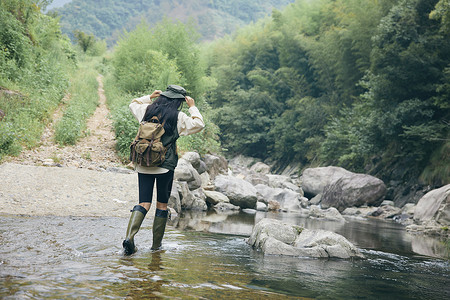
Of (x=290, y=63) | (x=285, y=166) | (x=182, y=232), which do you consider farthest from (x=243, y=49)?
(x=182, y=232)

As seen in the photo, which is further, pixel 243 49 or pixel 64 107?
pixel 243 49

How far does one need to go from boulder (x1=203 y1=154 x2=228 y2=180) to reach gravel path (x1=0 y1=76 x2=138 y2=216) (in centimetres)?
366

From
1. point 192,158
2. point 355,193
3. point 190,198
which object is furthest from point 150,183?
point 355,193

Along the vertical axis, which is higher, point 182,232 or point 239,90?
point 239,90

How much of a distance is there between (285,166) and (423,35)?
56.2ft

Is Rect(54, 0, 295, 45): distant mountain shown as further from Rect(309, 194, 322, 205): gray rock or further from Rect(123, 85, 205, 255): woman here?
Rect(123, 85, 205, 255): woman

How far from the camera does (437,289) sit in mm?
3508

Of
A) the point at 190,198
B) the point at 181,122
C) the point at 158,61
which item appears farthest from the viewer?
the point at 158,61

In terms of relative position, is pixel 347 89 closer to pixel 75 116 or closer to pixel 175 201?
pixel 75 116

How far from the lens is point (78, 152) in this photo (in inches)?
418

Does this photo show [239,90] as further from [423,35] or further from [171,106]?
[171,106]

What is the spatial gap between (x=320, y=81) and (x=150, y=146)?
2625 cm

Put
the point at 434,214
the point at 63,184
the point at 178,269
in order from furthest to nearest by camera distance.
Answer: the point at 434,214 → the point at 63,184 → the point at 178,269

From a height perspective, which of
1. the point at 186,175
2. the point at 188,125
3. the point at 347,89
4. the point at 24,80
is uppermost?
the point at 347,89
